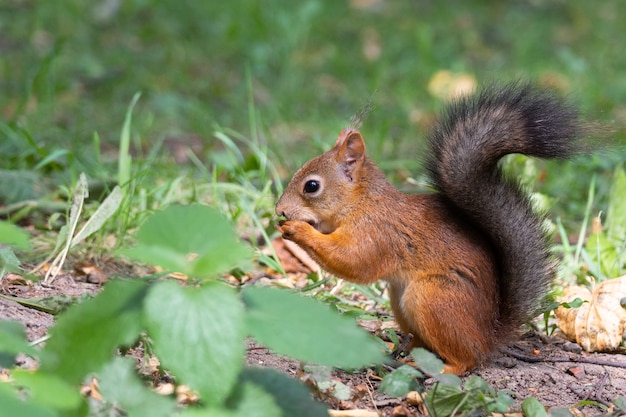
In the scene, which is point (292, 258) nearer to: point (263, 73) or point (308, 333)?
point (308, 333)

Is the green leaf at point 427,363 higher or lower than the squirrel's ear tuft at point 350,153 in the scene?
lower

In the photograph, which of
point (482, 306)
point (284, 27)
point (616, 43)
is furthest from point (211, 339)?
point (616, 43)

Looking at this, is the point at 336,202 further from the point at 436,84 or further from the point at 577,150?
the point at 436,84

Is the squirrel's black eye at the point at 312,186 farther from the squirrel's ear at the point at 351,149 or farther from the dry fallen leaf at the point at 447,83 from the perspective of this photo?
the dry fallen leaf at the point at 447,83

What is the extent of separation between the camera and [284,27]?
5.36 metres

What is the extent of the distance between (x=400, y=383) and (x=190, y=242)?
0.53 metres

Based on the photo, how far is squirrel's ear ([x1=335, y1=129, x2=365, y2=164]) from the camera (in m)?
2.31

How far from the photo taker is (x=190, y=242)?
132cm

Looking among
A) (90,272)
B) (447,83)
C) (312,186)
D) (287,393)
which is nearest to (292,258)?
(312,186)

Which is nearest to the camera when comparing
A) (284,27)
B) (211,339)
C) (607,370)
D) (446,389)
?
(211,339)

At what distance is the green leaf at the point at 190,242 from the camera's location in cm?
129

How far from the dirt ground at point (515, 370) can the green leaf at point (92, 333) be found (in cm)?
46

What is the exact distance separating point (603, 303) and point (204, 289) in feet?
4.25

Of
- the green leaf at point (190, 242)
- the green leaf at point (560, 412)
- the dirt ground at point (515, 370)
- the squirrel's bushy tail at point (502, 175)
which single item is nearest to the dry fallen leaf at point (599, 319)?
the dirt ground at point (515, 370)
